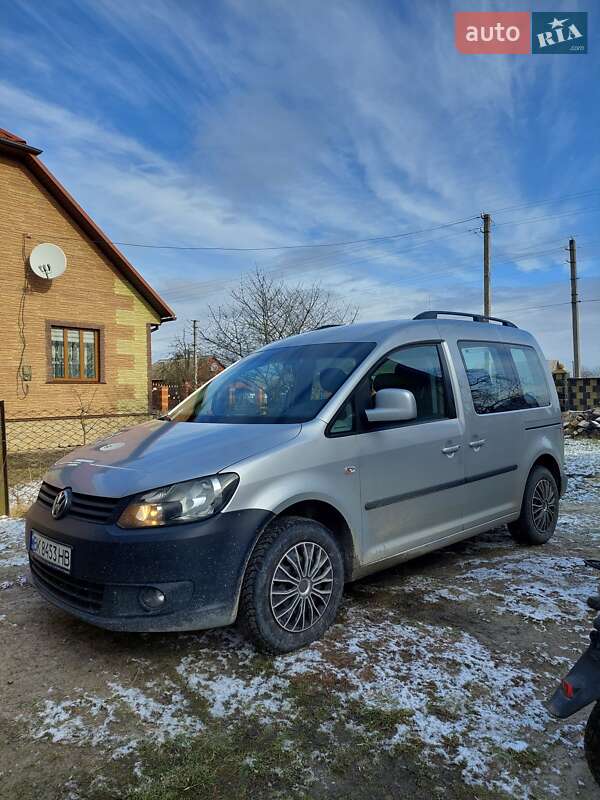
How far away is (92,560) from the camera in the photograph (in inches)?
104

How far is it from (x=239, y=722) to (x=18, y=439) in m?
12.6

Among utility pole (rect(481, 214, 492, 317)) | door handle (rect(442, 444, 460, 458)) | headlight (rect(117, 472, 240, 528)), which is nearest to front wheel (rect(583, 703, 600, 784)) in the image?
headlight (rect(117, 472, 240, 528))

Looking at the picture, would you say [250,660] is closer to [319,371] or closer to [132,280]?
[319,371]

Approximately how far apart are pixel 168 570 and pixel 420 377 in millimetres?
2151

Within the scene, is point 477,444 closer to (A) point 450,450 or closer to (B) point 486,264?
(A) point 450,450

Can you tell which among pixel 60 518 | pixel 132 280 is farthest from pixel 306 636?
pixel 132 280

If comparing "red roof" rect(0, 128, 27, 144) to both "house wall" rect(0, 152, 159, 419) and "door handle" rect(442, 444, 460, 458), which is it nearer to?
"house wall" rect(0, 152, 159, 419)

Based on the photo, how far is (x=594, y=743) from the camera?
1.82 metres

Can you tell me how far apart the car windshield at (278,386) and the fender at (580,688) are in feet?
5.85

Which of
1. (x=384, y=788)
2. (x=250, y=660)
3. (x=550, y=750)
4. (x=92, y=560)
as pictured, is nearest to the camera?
(x=384, y=788)

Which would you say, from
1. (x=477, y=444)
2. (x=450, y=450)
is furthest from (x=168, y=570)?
(x=477, y=444)

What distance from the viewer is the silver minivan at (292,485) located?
2609 millimetres

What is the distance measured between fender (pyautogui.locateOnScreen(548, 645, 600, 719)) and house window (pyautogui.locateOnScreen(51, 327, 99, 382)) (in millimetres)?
13906

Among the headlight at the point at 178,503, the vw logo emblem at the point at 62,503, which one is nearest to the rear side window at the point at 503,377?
the headlight at the point at 178,503
